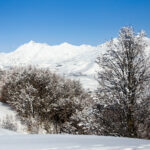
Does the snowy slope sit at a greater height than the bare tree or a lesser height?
lesser

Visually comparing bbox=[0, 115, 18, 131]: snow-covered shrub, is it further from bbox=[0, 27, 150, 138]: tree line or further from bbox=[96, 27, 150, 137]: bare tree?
bbox=[96, 27, 150, 137]: bare tree

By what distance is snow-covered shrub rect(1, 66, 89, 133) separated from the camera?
29.2m

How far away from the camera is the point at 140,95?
9.96 meters

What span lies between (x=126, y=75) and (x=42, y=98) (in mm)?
22317

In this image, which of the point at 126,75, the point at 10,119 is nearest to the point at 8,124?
the point at 10,119

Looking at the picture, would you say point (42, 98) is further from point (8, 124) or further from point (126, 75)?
point (126, 75)

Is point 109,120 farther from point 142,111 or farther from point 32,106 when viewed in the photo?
point 32,106

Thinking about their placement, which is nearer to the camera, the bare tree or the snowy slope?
the bare tree

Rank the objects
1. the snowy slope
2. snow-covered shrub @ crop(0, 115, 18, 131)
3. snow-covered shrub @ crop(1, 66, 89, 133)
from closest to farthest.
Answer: snow-covered shrub @ crop(0, 115, 18, 131)
the snowy slope
snow-covered shrub @ crop(1, 66, 89, 133)

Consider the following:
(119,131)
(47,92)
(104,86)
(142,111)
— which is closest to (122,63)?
(104,86)

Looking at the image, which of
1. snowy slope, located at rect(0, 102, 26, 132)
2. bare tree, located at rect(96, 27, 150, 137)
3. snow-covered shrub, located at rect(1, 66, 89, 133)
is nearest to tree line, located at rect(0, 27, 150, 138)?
bare tree, located at rect(96, 27, 150, 137)

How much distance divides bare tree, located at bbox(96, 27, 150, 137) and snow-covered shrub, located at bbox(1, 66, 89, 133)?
1794 centimetres

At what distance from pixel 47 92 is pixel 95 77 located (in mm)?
21327

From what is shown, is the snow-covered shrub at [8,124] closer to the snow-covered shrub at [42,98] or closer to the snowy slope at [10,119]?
the snowy slope at [10,119]
